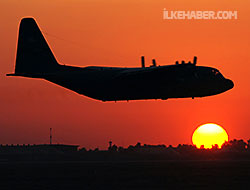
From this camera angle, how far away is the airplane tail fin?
62125 mm

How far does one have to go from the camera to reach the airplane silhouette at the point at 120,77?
198 ft

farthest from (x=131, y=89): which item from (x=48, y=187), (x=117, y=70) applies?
(x=48, y=187)

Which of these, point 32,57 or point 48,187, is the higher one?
point 32,57

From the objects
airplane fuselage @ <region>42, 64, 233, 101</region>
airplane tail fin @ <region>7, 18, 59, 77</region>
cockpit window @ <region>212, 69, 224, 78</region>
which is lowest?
airplane fuselage @ <region>42, 64, 233, 101</region>

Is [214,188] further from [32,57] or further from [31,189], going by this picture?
[32,57]

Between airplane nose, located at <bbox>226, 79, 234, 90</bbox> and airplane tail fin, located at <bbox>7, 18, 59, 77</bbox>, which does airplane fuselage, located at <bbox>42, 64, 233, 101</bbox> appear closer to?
airplane nose, located at <bbox>226, 79, 234, 90</bbox>

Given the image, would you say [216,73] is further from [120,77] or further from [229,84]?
[120,77]

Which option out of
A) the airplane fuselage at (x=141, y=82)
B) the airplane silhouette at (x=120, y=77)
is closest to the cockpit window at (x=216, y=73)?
the airplane silhouette at (x=120, y=77)

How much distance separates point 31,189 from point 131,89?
2011cm

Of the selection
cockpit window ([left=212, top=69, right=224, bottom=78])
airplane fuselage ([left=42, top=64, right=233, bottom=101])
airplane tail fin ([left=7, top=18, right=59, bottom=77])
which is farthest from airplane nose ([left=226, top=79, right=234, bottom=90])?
airplane tail fin ([left=7, top=18, right=59, bottom=77])

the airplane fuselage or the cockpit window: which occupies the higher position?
the cockpit window

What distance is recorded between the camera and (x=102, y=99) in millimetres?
60875

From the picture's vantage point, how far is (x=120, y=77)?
6006 cm

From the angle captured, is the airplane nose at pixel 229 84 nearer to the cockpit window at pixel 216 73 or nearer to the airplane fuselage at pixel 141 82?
the cockpit window at pixel 216 73
